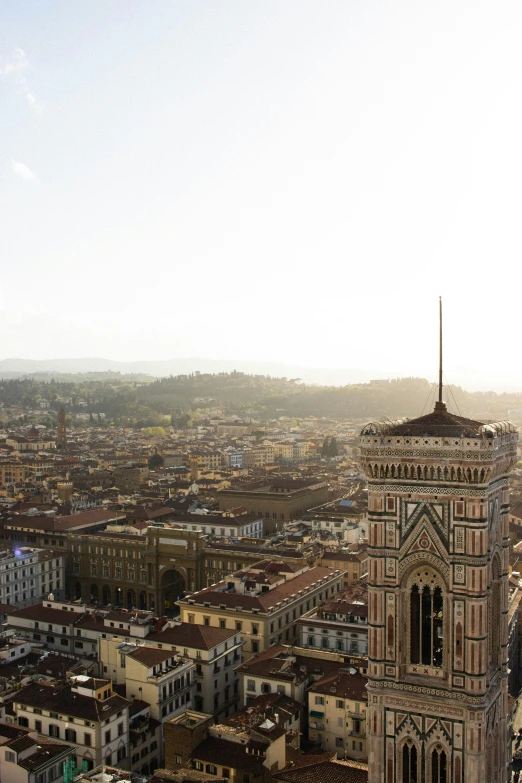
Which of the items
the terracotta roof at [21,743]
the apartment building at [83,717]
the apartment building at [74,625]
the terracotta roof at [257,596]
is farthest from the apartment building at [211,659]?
the terracotta roof at [21,743]

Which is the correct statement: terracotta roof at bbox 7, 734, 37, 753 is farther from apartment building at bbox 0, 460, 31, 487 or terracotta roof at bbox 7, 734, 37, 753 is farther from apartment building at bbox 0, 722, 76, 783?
apartment building at bbox 0, 460, 31, 487

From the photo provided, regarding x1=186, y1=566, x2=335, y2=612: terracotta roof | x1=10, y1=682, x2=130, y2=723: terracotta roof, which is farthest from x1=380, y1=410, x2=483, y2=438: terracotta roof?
x1=186, y1=566, x2=335, y2=612: terracotta roof

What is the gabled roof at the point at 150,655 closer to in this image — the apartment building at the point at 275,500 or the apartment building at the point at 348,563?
the apartment building at the point at 348,563

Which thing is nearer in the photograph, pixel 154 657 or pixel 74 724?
pixel 74 724

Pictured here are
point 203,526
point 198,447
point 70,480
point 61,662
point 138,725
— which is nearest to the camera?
point 138,725

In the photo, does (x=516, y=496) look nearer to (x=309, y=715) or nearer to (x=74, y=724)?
(x=309, y=715)

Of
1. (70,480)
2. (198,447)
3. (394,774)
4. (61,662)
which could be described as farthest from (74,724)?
(198,447)
